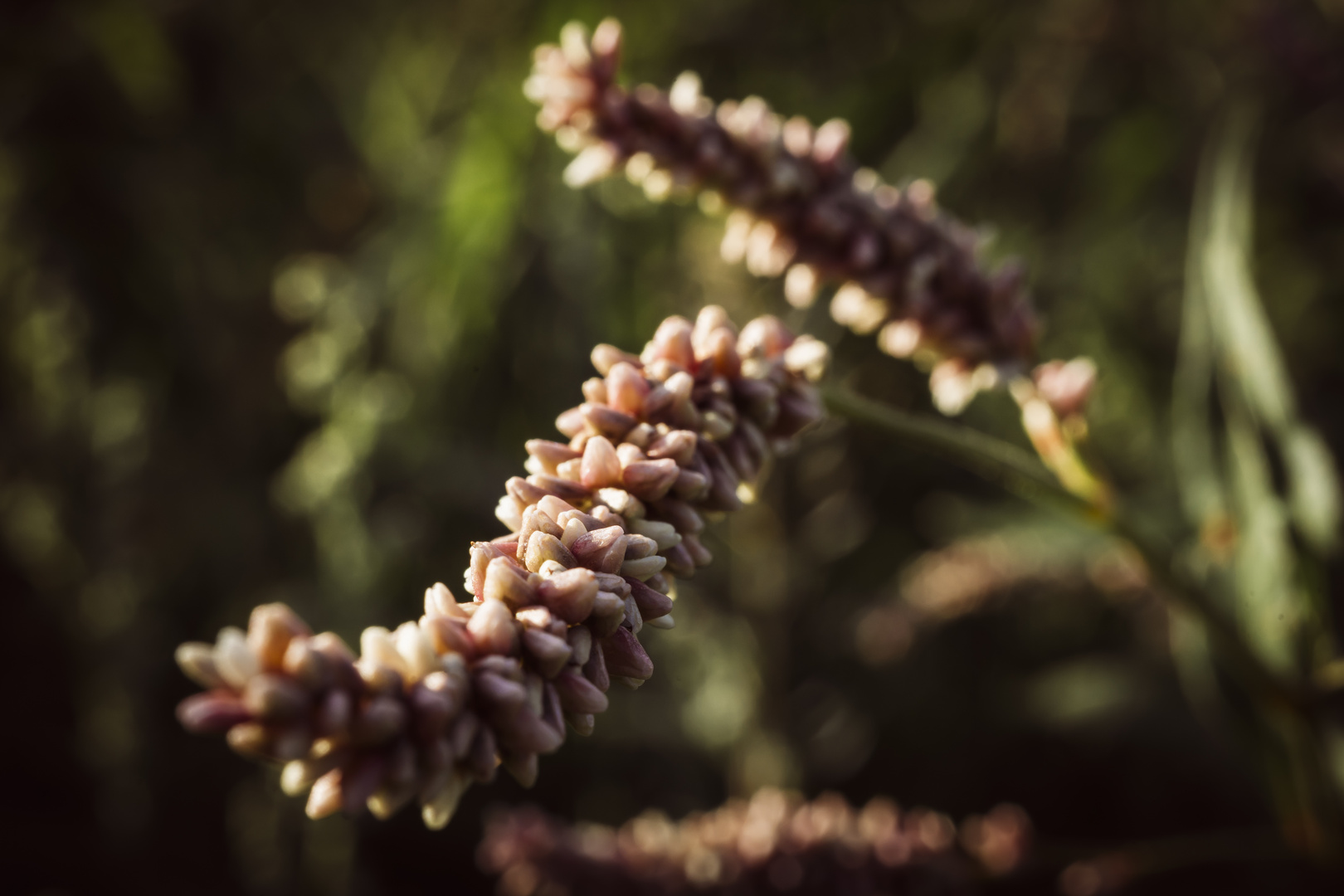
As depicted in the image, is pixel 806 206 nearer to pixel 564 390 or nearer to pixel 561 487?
pixel 561 487

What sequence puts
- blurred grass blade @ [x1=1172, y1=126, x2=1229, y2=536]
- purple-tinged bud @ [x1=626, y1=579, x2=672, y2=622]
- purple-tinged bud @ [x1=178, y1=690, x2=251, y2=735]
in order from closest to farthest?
purple-tinged bud @ [x1=178, y1=690, x2=251, y2=735] → purple-tinged bud @ [x1=626, y1=579, x2=672, y2=622] → blurred grass blade @ [x1=1172, y1=126, x2=1229, y2=536]

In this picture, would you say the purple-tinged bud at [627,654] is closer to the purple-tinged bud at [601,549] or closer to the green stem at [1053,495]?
the purple-tinged bud at [601,549]

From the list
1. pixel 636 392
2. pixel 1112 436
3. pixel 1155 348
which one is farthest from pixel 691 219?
pixel 636 392

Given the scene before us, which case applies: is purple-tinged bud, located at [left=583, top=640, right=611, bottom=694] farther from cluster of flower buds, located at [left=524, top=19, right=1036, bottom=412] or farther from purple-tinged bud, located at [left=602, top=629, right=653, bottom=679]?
cluster of flower buds, located at [left=524, top=19, right=1036, bottom=412]

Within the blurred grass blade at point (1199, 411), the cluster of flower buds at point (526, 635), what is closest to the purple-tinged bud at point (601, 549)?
the cluster of flower buds at point (526, 635)

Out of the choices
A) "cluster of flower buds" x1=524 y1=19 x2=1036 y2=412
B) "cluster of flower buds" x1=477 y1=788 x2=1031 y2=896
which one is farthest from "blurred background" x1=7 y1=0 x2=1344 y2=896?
"cluster of flower buds" x1=524 y1=19 x2=1036 y2=412

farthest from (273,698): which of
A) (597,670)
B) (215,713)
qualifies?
(597,670)
